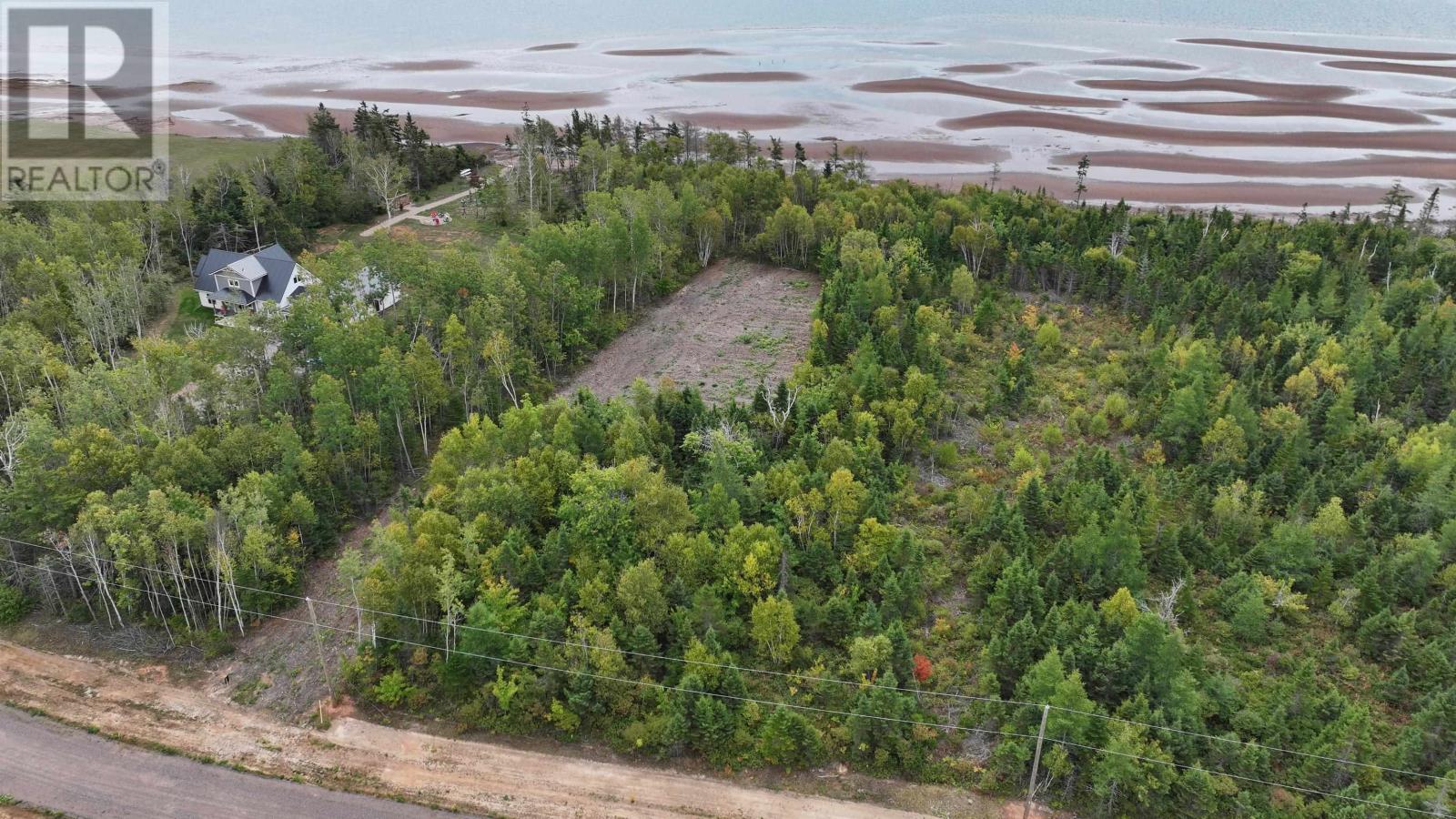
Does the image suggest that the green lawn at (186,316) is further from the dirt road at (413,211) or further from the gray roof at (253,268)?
the dirt road at (413,211)

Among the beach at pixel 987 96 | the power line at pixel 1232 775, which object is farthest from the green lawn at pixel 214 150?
the power line at pixel 1232 775

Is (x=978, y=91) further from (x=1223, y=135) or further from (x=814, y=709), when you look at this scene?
(x=814, y=709)

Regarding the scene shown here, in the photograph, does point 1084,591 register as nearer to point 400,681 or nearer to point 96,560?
point 400,681

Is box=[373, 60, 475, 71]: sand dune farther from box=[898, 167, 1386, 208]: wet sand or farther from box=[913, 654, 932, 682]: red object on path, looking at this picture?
box=[913, 654, 932, 682]: red object on path

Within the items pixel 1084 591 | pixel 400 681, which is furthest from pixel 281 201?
pixel 1084 591

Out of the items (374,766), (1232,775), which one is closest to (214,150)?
(374,766)
